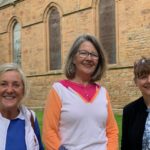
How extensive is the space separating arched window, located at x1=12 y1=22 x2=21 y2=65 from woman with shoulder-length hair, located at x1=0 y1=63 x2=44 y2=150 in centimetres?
2517

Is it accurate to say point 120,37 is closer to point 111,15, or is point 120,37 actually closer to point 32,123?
point 111,15

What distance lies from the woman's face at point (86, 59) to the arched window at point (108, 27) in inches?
628

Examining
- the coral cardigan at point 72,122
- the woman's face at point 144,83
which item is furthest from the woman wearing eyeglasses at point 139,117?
the coral cardigan at point 72,122

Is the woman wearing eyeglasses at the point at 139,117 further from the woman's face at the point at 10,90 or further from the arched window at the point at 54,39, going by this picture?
the arched window at the point at 54,39

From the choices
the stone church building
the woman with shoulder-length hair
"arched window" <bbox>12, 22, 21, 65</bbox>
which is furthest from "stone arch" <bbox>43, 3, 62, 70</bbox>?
the woman with shoulder-length hair

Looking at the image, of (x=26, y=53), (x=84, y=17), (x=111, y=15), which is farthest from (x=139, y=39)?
(x=26, y=53)

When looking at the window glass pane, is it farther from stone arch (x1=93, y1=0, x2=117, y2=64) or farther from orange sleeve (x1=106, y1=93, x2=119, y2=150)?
orange sleeve (x1=106, y1=93, x2=119, y2=150)

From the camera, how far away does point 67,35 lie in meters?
22.6

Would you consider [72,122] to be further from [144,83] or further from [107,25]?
[107,25]

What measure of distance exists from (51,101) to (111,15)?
16.6 meters

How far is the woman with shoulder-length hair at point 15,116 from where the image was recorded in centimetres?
316

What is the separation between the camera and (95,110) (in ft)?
11.6

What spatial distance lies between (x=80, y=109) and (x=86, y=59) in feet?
1.48

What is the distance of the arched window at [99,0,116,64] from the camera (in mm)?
19656
